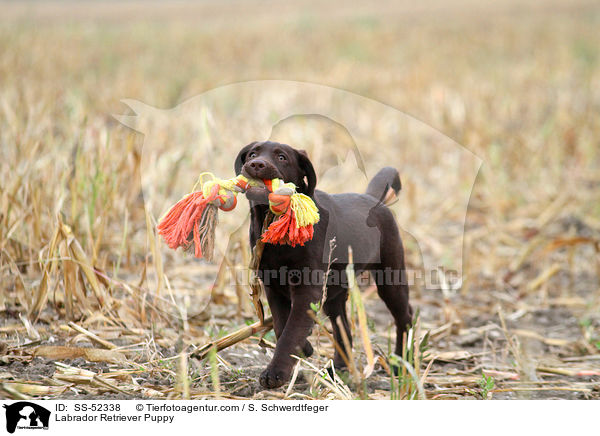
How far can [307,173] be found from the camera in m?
2.33

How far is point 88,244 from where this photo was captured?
3.38 meters

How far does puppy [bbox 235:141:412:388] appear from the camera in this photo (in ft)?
7.51

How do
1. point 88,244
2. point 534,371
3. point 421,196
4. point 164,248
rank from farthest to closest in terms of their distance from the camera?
point 421,196, point 164,248, point 88,244, point 534,371

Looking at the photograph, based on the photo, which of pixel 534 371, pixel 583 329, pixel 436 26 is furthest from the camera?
pixel 436 26

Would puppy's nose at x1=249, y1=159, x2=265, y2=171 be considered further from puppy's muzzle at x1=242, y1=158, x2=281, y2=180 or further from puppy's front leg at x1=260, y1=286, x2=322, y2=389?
puppy's front leg at x1=260, y1=286, x2=322, y2=389

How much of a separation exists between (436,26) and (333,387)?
14321 millimetres

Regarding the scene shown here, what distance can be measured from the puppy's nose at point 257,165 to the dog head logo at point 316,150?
47 cm

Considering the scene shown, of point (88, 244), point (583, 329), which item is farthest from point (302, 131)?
point (583, 329)

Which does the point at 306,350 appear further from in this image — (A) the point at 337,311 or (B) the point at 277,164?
(B) the point at 277,164

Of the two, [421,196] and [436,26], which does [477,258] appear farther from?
[436,26]
